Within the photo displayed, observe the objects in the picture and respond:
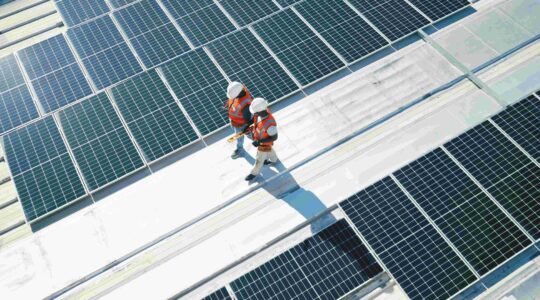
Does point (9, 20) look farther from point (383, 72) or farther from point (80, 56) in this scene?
point (383, 72)

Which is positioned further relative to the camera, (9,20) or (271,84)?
(9,20)

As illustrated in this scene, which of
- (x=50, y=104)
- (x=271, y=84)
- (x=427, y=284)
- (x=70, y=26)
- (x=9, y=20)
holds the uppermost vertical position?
(x=9, y=20)

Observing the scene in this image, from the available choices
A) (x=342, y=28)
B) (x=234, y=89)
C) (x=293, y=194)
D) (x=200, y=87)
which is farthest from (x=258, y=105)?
(x=342, y=28)

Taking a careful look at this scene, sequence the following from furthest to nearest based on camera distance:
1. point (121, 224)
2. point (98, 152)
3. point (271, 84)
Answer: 1. point (271, 84)
2. point (98, 152)
3. point (121, 224)

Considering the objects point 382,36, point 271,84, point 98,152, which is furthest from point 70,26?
point 382,36

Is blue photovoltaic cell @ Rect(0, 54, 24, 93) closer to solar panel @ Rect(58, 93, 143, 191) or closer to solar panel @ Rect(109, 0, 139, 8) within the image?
solar panel @ Rect(58, 93, 143, 191)

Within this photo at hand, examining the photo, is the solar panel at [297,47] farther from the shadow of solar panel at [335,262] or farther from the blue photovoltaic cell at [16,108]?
the blue photovoltaic cell at [16,108]

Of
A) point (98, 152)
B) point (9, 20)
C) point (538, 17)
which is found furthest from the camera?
point (9, 20)
